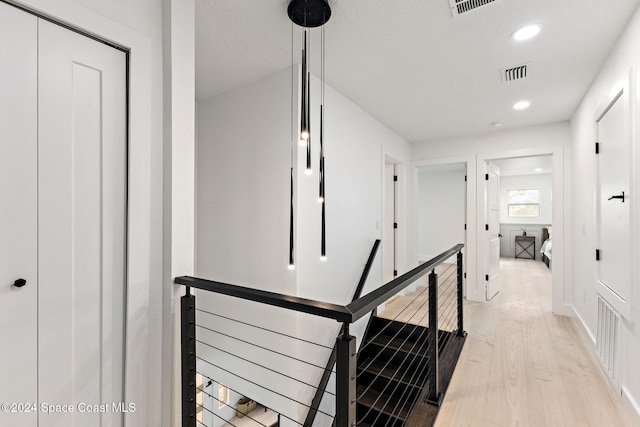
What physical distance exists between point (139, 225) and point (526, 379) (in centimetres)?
286

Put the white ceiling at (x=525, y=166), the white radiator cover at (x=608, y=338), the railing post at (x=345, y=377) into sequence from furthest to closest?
1. the white ceiling at (x=525, y=166)
2. the white radiator cover at (x=608, y=338)
3. the railing post at (x=345, y=377)

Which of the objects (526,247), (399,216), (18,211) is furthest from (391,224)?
(526,247)

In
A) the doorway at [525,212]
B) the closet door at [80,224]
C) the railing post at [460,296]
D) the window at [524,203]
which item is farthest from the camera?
the window at [524,203]

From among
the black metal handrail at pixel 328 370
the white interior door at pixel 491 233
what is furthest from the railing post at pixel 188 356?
the white interior door at pixel 491 233

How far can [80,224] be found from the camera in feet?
4.14

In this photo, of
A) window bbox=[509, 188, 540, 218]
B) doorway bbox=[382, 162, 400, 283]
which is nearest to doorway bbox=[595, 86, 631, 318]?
doorway bbox=[382, 162, 400, 283]

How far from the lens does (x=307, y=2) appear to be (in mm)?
1632

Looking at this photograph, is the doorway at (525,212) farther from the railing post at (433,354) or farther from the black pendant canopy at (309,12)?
the black pendant canopy at (309,12)

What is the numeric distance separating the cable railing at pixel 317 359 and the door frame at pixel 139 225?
0.62ft

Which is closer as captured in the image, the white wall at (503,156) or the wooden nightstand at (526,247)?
the white wall at (503,156)

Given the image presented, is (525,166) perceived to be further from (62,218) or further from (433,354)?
(62,218)

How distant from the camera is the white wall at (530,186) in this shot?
8.12m

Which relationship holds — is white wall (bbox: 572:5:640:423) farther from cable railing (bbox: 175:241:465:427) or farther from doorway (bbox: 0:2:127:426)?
doorway (bbox: 0:2:127:426)

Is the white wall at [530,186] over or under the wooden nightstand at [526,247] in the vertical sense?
over
